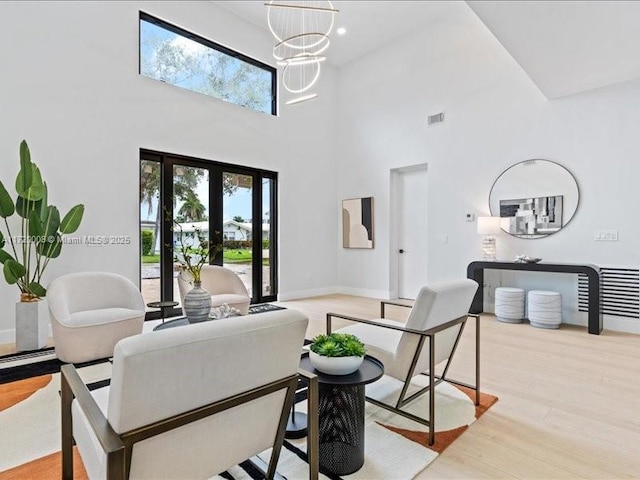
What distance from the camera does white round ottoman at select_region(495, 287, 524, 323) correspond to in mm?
5086

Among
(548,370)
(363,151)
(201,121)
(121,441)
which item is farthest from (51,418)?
(363,151)

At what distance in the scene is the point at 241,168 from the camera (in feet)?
20.9

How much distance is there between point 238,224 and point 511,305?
4432mm

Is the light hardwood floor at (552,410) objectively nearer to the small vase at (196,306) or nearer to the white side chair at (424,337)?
the white side chair at (424,337)

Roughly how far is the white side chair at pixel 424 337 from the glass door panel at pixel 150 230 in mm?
3735

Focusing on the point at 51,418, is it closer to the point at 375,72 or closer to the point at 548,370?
the point at 548,370

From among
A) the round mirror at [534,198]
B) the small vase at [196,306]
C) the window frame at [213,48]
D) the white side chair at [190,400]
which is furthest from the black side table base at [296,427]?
the window frame at [213,48]

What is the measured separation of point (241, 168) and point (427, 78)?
12.2ft

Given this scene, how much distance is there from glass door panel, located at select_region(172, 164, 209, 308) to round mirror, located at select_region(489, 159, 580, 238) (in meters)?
4.56

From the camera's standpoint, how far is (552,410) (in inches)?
99.3

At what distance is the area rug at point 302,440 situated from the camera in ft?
6.08

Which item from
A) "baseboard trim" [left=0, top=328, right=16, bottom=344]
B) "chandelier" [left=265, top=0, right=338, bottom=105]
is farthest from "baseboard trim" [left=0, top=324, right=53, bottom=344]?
"chandelier" [left=265, top=0, right=338, bottom=105]

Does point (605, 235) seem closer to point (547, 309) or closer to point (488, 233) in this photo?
point (547, 309)

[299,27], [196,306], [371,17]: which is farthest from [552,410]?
[299,27]
